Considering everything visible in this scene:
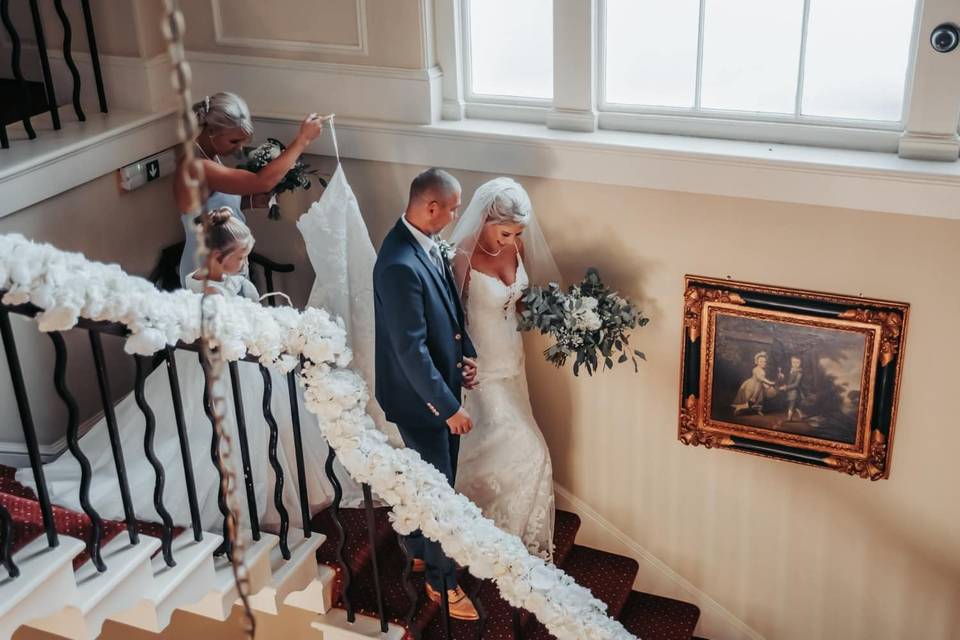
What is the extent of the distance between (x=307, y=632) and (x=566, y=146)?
7.50 ft

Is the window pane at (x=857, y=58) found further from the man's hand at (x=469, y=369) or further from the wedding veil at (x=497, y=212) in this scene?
the man's hand at (x=469, y=369)

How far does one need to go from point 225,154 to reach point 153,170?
0.83 m

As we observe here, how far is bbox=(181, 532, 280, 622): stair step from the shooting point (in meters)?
3.87

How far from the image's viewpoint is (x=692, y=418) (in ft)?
15.5

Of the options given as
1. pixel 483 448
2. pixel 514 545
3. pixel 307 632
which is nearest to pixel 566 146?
pixel 483 448

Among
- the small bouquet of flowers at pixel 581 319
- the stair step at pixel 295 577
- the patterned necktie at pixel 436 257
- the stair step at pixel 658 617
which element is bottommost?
the stair step at pixel 658 617

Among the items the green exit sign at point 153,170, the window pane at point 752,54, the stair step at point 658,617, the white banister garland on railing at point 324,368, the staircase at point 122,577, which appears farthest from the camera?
the stair step at point 658,617

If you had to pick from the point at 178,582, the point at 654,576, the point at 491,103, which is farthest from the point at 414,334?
the point at 654,576

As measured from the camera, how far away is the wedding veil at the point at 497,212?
4.12 metres

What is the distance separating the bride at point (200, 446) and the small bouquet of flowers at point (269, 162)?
599 millimetres

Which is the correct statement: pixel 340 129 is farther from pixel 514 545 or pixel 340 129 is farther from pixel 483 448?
pixel 514 545

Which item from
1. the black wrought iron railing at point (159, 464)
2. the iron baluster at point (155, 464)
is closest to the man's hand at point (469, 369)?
the black wrought iron railing at point (159, 464)

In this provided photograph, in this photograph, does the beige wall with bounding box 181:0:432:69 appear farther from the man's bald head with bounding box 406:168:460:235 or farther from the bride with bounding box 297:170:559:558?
the man's bald head with bounding box 406:168:460:235

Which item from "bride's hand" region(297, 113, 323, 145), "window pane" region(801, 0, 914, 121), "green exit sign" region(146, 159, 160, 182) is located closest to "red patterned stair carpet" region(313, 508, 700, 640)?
"bride's hand" region(297, 113, 323, 145)
